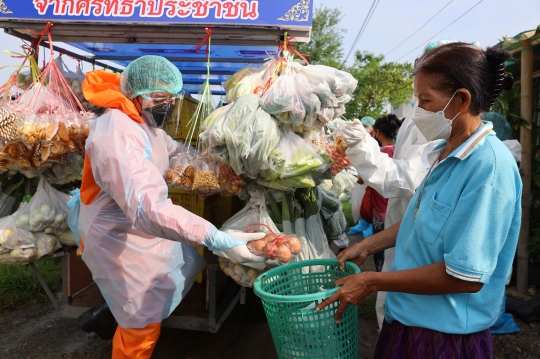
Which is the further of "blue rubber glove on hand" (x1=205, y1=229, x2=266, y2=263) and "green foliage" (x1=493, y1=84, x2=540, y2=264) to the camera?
"green foliage" (x1=493, y1=84, x2=540, y2=264)

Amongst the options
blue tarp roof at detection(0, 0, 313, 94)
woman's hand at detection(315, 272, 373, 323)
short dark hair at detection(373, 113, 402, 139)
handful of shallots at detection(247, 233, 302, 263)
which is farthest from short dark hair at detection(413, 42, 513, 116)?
short dark hair at detection(373, 113, 402, 139)

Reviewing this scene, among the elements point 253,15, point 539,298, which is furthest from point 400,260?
point 539,298

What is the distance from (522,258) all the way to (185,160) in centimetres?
389

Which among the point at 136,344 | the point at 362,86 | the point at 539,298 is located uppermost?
the point at 362,86

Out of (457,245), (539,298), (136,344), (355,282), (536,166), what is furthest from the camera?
(536,166)

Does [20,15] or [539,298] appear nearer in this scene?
[20,15]

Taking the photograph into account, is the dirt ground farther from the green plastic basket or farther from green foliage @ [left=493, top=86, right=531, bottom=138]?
green foliage @ [left=493, top=86, right=531, bottom=138]

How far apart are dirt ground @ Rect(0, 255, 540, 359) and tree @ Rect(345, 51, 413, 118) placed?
33.5 ft

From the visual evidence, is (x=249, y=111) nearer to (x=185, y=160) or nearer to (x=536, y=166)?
(x=185, y=160)

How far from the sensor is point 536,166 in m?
4.80

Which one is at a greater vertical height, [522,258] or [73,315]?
[522,258]

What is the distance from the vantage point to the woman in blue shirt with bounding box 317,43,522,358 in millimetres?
1242

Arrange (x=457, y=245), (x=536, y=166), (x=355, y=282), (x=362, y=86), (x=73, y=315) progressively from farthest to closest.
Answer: (x=362, y=86) < (x=536, y=166) < (x=73, y=315) < (x=355, y=282) < (x=457, y=245)

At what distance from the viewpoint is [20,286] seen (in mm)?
4488
